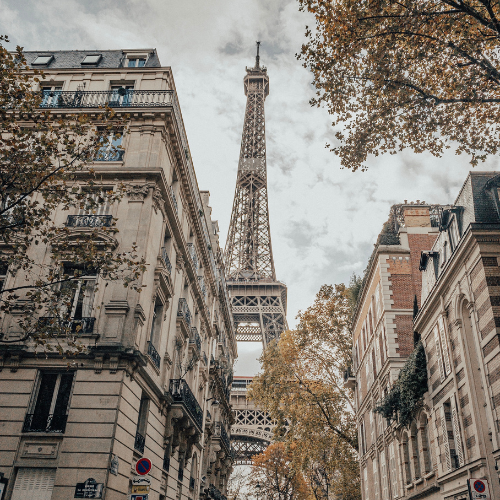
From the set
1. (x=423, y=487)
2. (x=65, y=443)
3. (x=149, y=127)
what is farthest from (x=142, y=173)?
(x=423, y=487)

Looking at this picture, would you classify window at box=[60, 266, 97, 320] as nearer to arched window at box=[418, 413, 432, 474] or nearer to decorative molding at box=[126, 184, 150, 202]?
decorative molding at box=[126, 184, 150, 202]

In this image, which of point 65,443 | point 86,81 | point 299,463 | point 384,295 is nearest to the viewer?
point 65,443

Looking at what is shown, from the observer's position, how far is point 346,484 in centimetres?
3541

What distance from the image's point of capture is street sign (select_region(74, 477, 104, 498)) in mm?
13852

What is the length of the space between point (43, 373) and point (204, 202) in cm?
1906

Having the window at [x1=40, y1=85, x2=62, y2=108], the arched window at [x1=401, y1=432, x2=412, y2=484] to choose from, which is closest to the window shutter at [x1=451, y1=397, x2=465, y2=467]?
the arched window at [x1=401, y1=432, x2=412, y2=484]

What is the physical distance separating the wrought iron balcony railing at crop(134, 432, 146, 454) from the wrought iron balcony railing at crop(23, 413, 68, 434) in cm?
272

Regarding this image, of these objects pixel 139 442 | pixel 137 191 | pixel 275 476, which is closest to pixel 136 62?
pixel 137 191

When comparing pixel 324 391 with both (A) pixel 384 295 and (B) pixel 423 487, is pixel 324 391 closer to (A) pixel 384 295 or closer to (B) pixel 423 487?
(A) pixel 384 295

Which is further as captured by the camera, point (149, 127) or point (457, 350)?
point (149, 127)

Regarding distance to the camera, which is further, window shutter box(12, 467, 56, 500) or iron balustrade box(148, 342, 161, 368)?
iron balustrade box(148, 342, 161, 368)

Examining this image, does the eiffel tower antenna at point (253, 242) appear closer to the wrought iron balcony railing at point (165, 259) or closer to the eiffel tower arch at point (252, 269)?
the eiffel tower arch at point (252, 269)

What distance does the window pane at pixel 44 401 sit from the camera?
15254 millimetres

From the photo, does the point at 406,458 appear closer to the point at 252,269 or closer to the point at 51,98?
the point at 51,98
